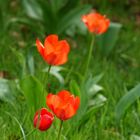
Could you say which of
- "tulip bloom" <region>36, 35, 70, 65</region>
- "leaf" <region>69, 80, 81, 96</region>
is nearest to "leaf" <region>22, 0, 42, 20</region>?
"leaf" <region>69, 80, 81, 96</region>

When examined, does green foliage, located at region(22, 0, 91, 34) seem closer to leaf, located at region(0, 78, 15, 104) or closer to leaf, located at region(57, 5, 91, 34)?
leaf, located at region(57, 5, 91, 34)

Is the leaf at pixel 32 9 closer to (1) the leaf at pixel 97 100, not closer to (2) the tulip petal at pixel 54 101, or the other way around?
(1) the leaf at pixel 97 100

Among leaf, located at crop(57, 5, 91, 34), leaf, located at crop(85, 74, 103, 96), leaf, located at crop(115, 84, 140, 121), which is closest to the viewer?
leaf, located at crop(115, 84, 140, 121)

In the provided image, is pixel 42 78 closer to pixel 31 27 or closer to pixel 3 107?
pixel 3 107

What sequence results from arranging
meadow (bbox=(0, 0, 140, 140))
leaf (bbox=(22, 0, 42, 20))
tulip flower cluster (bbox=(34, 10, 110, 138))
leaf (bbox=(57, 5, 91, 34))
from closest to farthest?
tulip flower cluster (bbox=(34, 10, 110, 138)) → meadow (bbox=(0, 0, 140, 140)) → leaf (bbox=(57, 5, 91, 34)) → leaf (bbox=(22, 0, 42, 20))

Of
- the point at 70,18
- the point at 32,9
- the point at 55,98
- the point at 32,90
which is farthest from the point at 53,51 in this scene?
the point at 32,9

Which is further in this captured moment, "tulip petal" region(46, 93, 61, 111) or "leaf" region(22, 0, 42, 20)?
"leaf" region(22, 0, 42, 20)

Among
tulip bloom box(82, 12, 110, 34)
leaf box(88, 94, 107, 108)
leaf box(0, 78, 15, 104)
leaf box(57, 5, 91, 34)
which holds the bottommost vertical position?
leaf box(57, 5, 91, 34)

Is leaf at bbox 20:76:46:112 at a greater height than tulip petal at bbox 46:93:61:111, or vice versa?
tulip petal at bbox 46:93:61:111
